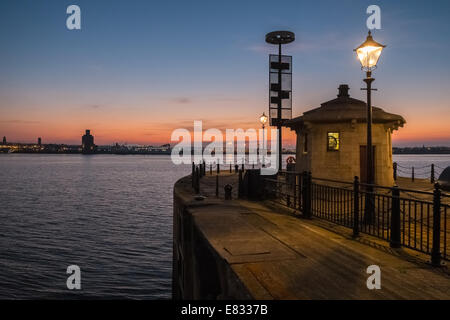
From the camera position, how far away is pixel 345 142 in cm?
1647

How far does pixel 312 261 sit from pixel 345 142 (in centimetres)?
1175

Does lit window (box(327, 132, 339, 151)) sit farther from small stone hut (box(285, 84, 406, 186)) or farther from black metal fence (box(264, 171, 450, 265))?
black metal fence (box(264, 171, 450, 265))

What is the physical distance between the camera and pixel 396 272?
5.55 m

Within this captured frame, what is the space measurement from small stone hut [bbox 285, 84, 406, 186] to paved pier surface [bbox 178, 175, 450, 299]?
7626 mm

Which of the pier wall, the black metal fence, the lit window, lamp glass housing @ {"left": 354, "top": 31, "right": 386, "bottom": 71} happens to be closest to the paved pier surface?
the pier wall

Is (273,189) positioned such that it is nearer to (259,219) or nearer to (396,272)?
(259,219)

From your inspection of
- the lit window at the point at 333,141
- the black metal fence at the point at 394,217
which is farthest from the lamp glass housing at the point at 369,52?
the lit window at the point at 333,141

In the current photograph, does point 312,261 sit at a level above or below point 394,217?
below

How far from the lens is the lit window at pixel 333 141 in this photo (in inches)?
657

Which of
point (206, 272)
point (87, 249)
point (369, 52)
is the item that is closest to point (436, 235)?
point (206, 272)

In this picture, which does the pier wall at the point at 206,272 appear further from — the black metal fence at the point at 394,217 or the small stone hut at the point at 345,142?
the small stone hut at the point at 345,142

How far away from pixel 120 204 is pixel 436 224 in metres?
37.7

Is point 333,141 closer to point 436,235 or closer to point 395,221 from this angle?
point 395,221
